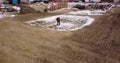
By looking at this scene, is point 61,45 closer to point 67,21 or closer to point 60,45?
point 60,45

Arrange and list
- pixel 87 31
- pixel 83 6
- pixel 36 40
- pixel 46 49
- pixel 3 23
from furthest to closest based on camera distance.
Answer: pixel 83 6 < pixel 3 23 < pixel 87 31 < pixel 36 40 < pixel 46 49

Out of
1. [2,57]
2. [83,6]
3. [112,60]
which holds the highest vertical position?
[2,57]

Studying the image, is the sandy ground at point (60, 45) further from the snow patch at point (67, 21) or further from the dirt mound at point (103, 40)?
the snow patch at point (67, 21)

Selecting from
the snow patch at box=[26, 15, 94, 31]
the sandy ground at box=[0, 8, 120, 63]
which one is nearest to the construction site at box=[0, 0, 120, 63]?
the sandy ground at box=[0, 8, 120, 63]

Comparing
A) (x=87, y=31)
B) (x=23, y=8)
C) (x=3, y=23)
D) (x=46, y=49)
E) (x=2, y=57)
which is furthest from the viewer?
(x=23, y=8)

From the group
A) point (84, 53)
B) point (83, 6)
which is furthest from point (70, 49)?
point (83, 6)

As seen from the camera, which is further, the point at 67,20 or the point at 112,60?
the point at 67,20

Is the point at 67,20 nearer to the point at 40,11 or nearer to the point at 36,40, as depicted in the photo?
the point at 40,11

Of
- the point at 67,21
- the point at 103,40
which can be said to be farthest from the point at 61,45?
the point at 67,21

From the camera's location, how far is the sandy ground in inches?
329

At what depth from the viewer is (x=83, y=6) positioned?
27609 millimetres

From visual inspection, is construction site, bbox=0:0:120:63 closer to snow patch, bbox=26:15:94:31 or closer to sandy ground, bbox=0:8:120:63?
sandy ground, bbox=0:8:120:63

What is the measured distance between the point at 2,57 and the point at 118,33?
607cm

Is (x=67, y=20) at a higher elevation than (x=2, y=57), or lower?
lower
